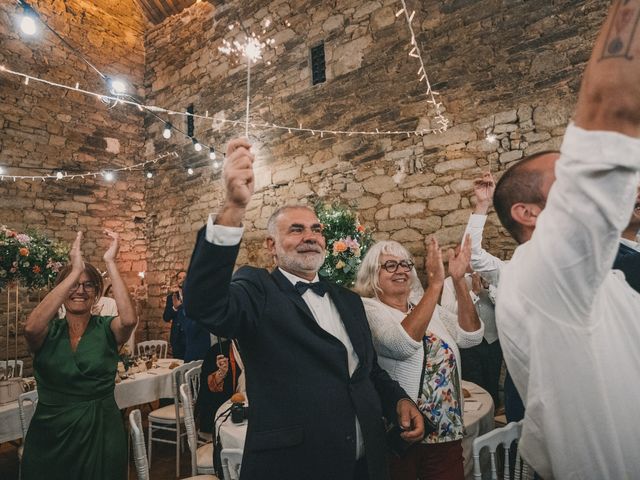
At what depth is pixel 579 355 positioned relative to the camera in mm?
673

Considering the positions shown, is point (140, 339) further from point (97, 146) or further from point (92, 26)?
point (92, 26)

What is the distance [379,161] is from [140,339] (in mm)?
6013

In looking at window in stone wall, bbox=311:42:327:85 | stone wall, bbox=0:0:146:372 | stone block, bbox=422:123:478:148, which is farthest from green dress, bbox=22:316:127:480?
stone wall, bbox=0:0:146:372

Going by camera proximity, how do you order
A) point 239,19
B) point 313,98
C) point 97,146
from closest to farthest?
1. point 313,98
2. point 239,19
3. point 97,146

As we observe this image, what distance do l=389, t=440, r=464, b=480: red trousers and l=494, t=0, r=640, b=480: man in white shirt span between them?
3.66ft

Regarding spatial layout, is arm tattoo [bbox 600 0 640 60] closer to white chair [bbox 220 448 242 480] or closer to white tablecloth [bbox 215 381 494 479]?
white chair [bbox 220 448 242 480]

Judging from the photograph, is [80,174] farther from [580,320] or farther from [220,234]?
[580,320]

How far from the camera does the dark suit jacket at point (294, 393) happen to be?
51.0 inches

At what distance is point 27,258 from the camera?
3.93 metres

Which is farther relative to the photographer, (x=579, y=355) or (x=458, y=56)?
(x=458, y=56)

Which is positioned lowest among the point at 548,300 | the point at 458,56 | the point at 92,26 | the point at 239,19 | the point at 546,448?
the point at 546,448

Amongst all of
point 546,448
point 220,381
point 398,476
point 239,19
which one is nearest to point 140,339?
point 220,381

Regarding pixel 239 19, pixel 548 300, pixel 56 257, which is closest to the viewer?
pixel 548 300

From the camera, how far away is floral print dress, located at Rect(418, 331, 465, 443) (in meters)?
1.86
